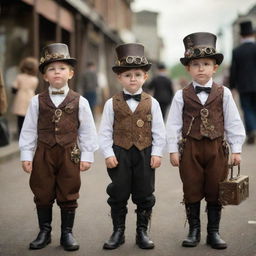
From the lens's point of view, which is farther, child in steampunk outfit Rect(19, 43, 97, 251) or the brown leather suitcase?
child in steampunk outfit Rect(19, 43, 97, 251)

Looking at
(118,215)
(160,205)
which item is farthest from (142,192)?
(160,205)

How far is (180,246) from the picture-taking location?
179 inches

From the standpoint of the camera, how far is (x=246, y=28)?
992 centimetres

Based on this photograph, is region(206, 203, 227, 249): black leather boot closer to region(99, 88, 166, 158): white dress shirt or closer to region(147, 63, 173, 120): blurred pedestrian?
region(99, 88, 166, 158): white dress shirt

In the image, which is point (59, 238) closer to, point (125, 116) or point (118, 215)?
point (118, 215)

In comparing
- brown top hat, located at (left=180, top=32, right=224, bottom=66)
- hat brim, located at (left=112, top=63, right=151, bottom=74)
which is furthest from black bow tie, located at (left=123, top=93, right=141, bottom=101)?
brown top hat, located at (left=180, top=32, right=224, bottom=66)

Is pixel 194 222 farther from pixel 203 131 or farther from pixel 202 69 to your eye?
pixel 202 69

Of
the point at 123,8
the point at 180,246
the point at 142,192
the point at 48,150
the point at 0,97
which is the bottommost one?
the point at 180,246

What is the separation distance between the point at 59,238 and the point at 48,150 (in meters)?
0.80

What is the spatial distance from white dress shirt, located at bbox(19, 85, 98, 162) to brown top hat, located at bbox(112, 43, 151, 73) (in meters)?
0.42

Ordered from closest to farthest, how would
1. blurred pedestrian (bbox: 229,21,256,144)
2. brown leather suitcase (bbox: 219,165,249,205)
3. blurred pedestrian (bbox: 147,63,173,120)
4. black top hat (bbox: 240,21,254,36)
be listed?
brown leather suitcase (bbox: 219,165,249,205)
black top hat (bbox: 240,21,254,36)
blurred pedestrian (bbox: 229,21,256,144)
blurred pedestrian (bbox: 147,63,173,120)

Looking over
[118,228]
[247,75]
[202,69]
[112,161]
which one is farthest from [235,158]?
[247,75]

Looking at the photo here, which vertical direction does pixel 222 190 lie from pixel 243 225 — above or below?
above

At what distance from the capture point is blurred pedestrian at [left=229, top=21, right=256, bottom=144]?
9.95m
